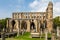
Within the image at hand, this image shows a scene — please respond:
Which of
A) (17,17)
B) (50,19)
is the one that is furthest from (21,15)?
(50,19)

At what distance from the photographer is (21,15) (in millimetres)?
62250

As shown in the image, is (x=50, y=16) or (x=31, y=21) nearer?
(x=50, y=16)

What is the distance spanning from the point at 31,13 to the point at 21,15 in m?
3.38

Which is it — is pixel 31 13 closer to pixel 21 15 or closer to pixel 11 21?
pixel 21 15

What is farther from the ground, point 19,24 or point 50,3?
point 50,3

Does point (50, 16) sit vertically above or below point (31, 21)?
above

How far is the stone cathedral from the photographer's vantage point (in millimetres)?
50166

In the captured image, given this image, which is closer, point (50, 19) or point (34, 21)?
point (50, 19)

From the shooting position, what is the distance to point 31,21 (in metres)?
55.8

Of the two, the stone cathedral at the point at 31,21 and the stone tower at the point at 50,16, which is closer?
Result: the stone tower at the point at 50,16

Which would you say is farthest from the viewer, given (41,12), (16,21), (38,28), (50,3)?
(41,12)

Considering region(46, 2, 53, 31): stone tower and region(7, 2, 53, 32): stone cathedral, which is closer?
region(46, 2, 53, 31): stone tower

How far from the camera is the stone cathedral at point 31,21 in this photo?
50.2 metres

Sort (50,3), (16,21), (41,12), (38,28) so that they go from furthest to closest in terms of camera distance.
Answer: (41,12)
(16,21)
(38,28)
(50,3)
